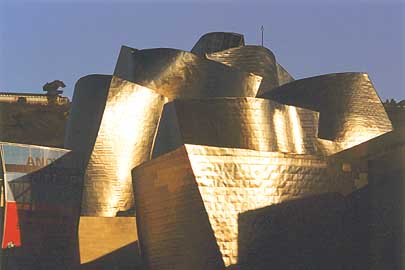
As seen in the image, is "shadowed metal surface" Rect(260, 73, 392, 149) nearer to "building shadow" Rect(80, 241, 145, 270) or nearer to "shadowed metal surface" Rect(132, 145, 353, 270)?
"shadowed metal surface" Rect(132, 145, 353, 270)

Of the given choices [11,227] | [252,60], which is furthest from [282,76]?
[11,227]

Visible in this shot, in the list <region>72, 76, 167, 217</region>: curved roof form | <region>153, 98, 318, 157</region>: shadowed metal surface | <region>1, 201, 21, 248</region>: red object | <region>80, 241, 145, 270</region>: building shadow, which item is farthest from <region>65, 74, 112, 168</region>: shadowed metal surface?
<region>153, 98, 318, 157</region>: shadowed metal surface

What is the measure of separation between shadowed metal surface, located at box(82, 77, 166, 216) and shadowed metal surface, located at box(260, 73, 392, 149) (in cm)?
379

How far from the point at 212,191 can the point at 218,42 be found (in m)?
12.0

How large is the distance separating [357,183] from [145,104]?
789 cm

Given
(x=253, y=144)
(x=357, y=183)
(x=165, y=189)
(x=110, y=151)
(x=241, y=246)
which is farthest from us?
(x=110, y=151)

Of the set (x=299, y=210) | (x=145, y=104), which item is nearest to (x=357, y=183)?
(x=299, y=210)

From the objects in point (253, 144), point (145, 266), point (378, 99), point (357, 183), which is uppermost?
point (378, 99)

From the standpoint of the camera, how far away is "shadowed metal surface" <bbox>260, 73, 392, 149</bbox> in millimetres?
19344

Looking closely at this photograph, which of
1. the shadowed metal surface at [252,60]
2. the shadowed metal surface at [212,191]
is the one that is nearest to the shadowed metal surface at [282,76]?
the shadowed metal surface at [252,60]

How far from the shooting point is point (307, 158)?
46.3 feet

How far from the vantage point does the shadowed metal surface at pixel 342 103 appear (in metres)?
19.3

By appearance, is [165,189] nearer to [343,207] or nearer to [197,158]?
[197,158]

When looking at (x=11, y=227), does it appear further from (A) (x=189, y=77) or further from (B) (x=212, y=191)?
(B) (x=212, y=191)
